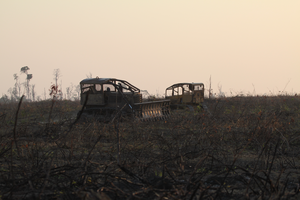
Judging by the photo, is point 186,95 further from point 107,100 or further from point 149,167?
point 149,167

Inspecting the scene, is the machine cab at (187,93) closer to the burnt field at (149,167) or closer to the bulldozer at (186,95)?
the bulldozer at (186,95)

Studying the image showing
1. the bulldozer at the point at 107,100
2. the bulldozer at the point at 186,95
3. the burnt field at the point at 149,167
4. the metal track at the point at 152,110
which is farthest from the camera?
the bulldozer at the point at 186,95

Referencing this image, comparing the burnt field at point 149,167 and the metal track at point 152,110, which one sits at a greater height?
the metal track at point 152,110

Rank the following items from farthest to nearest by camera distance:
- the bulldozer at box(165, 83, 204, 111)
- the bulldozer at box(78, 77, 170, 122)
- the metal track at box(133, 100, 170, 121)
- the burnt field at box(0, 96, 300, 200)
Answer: the bulldozer at box(165, 83, 204, 111)
the metal track at box(133, 100, 170, 121)
the bulldozer at box(78, 77, 170, 122)
the burnt field at box(0, 96, 300, 200)

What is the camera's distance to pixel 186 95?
19781mm

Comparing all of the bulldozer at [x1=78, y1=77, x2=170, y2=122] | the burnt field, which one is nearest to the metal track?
the bulldozer at [x1=78, y1=77, x2=170, y2=122]

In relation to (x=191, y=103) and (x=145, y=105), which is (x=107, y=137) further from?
(x=191, y=103)

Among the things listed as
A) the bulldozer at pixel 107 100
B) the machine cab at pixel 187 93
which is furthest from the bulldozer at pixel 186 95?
the bulldozer at pixel 107 100

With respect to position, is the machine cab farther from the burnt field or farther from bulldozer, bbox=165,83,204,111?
the burnt field

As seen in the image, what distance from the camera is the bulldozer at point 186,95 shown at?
19.6m

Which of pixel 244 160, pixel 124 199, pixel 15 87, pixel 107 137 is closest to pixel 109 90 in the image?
pixel 107 137

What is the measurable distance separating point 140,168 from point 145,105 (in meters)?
9.79

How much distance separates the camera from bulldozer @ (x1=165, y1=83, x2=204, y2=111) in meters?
19.6

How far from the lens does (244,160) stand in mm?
5676
